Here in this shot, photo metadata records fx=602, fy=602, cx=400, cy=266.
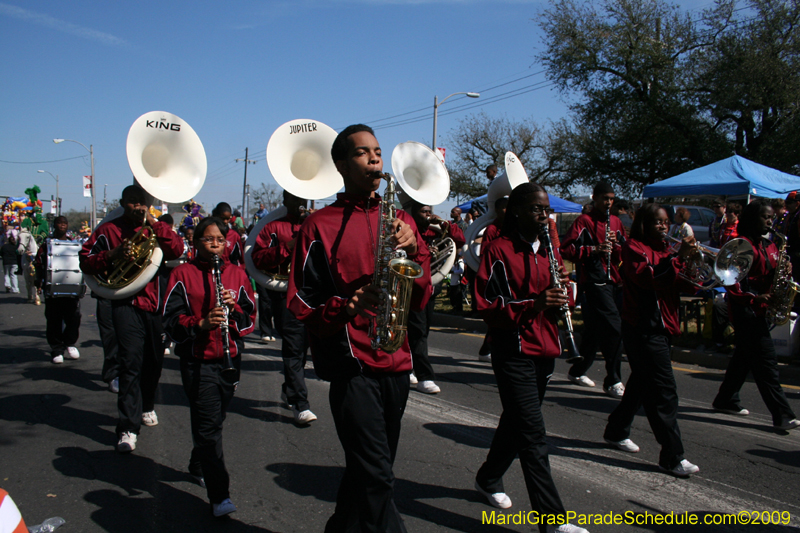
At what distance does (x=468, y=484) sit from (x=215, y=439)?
169 cm

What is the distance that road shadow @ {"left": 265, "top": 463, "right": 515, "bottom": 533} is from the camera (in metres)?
3.55

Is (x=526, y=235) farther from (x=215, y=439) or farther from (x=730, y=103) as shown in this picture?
(x=730, y=103)

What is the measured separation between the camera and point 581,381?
6797mm

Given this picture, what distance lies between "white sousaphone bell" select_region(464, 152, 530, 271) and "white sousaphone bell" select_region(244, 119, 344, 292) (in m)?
1.55

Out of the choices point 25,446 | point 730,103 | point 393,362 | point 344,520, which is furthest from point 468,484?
point 730,103

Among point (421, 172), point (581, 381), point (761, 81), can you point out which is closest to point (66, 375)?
point (421, 172)

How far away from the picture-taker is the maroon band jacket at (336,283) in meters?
2.53

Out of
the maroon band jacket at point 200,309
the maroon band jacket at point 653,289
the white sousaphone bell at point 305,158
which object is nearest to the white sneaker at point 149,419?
the white sousaphone bell at point 305,158

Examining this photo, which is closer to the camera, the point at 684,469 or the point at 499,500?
the point at 499,500

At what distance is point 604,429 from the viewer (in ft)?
17.1

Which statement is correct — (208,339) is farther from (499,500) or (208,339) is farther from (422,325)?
(422,325)

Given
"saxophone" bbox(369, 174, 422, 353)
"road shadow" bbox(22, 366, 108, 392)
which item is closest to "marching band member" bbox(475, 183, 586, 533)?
"saxophone" bbox(369, 174, 422, 353)

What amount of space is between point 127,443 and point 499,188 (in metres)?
4.02

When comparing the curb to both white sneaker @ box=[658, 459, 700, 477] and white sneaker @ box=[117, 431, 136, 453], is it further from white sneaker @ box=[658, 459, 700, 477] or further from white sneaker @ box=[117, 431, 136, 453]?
white sneaker @ box=[117, 431, 136, 453]
